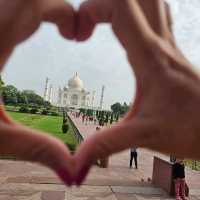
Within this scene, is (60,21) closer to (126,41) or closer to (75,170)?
(126,41)

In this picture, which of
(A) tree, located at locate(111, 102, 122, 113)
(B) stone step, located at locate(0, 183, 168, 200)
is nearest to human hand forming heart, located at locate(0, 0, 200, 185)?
(B) stone step, located at locate(0, 183, 168, 200)

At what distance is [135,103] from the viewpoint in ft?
6.95

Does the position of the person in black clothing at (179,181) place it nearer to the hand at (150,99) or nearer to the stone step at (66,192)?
the stone step at (66,192)

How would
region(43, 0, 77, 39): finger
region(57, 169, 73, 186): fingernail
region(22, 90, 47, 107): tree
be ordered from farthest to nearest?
region(22, 90, 47, 107): tree → region(43, 0, 77, 39): finger → region(57, 169, 73, 186): fingernail

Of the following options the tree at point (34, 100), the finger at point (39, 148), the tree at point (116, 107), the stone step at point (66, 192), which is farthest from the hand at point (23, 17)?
the tree at point (116, 107)

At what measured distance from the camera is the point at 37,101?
97.0 meters

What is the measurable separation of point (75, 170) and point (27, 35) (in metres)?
0.85

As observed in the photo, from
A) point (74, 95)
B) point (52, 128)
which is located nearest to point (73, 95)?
point (74, 95)

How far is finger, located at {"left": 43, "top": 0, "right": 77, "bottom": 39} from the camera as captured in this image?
7.07ft

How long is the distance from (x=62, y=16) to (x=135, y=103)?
71 cm

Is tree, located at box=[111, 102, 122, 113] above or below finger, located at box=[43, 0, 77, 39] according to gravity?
above

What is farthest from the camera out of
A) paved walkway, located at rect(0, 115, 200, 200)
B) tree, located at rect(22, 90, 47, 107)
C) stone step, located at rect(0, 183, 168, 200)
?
tree, located at rect(22, 90, 47, 107)

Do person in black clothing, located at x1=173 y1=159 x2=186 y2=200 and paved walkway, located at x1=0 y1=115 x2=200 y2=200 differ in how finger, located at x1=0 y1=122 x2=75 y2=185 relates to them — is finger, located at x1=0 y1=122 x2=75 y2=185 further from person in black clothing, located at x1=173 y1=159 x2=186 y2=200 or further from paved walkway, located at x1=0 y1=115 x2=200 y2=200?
person in black clothing, located at x1=173 y1=159 x2=186 y2=200

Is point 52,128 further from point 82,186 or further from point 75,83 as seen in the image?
point 75,83
